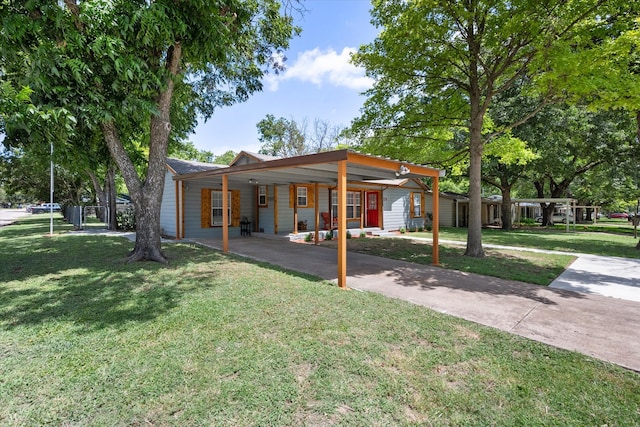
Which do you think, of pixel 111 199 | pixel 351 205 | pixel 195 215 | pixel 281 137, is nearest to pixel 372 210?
pixel 351 205

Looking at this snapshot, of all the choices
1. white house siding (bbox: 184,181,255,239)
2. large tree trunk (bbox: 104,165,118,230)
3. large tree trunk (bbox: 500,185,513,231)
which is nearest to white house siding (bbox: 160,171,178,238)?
white house siding (bbox: 184,181,255,239)

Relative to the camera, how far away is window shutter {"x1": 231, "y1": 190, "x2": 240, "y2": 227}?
42.9 ft

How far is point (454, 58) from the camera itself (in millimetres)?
8531

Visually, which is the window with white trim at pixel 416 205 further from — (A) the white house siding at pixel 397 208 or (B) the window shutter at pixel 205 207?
(B) the window shutter at pixel 205 207

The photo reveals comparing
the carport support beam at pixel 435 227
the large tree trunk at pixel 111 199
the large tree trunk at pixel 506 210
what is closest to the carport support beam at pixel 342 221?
the carport support beam at pixel 435 227

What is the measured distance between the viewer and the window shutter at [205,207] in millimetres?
12359

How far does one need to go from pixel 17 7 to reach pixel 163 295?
6139 mm

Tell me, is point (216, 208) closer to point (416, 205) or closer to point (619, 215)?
point (416, 205)

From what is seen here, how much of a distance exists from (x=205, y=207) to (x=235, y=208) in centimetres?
125

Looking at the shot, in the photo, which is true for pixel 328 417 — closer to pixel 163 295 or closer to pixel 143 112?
pixel 163 295

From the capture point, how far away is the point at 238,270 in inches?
260

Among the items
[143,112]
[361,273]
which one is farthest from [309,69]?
[361,273]

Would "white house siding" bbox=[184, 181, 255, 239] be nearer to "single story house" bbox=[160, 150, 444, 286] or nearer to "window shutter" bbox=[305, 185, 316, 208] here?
"single story house" bbox=[160, 150, 444, 286]

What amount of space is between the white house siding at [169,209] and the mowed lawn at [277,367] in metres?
7.63
